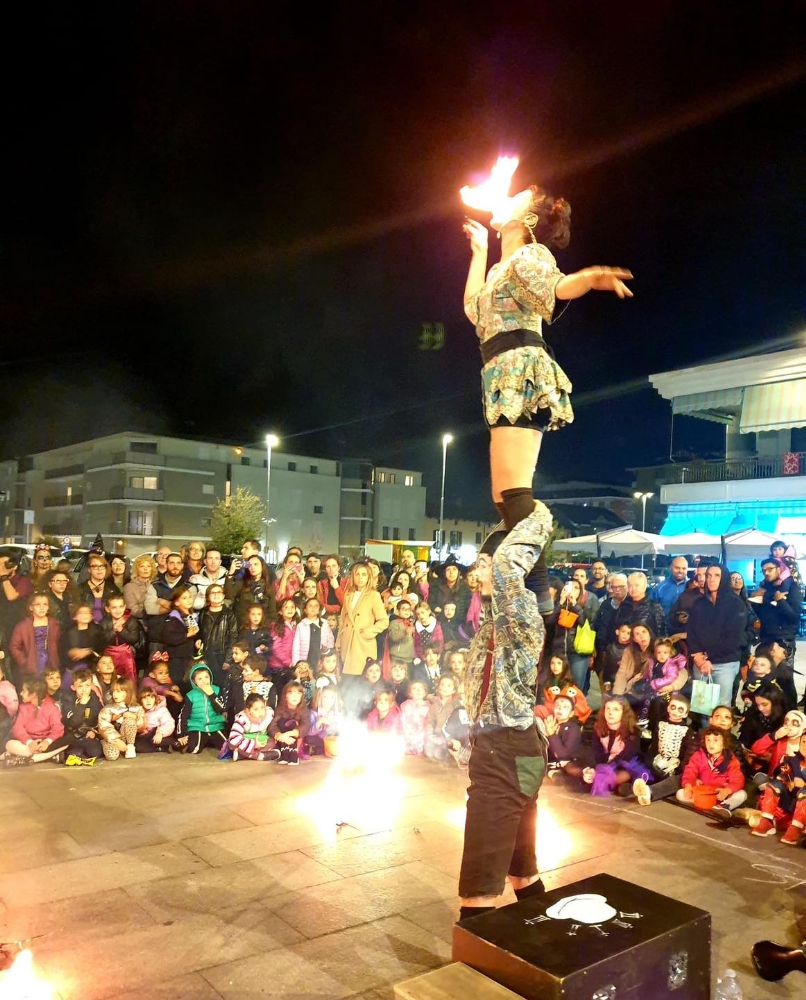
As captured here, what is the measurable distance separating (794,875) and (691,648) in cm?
295

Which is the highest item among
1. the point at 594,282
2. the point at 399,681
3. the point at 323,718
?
the point at 594,282

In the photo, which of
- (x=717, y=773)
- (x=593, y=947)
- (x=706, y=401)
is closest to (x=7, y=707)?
(x=717, y=773)

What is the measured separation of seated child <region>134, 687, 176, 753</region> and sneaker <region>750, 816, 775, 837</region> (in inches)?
171

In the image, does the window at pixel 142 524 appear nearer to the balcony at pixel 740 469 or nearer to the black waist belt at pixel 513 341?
the balcony at pixel 740 469

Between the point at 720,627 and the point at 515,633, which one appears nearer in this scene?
the point at 515,633

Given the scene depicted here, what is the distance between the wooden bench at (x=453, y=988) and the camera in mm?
2041

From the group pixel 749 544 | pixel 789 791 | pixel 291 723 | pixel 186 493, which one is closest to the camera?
pixel 789 791

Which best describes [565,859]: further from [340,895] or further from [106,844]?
[106,844]

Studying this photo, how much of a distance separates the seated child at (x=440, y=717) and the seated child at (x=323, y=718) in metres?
0.76

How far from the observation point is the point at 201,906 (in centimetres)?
352

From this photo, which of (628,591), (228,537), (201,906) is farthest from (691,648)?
(228,537)

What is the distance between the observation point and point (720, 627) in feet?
22.8

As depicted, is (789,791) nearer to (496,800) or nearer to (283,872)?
(283,872)

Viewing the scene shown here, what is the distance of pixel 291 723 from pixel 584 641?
9.91 feet
